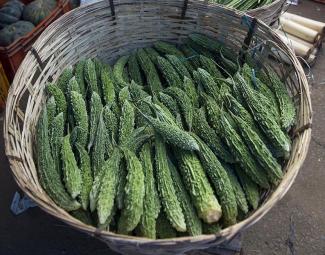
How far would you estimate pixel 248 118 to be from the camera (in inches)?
80.3

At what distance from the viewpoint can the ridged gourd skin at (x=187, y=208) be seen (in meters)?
1.67

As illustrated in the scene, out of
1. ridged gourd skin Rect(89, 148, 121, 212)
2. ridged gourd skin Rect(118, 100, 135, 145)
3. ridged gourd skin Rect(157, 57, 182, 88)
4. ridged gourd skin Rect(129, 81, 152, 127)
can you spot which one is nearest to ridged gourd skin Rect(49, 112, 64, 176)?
ridged gourd skin Rect(89, 148, 121, 212)

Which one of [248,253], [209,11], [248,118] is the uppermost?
[209,11]

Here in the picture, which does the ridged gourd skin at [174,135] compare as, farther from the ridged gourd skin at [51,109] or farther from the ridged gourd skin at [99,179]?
Answer: the ridged gourd skin at [51,109]

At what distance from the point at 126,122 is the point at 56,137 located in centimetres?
41

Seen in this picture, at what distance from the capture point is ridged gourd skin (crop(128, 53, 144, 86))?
251cm

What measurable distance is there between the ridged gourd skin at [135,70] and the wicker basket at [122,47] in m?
0.26

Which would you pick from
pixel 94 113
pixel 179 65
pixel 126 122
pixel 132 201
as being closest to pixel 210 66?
pixel 179 65

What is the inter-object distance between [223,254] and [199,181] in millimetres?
677

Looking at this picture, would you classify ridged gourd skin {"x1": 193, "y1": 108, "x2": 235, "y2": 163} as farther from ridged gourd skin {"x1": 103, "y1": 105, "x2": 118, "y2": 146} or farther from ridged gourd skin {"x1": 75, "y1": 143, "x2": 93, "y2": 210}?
ridged gourd skin {"x1": 75, "y1": 143, "x2": 93, "y2": 210}

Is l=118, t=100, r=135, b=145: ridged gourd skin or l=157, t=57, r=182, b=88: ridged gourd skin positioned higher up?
l=157, t=57, r=182, b=88: ridged gourd skin

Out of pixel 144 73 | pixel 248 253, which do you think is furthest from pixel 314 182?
pixel 144 73

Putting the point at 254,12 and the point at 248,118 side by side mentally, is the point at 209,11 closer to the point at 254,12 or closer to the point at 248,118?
the point at 254,12

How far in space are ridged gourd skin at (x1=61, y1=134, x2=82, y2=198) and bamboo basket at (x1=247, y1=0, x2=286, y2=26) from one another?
1734 millimetres
